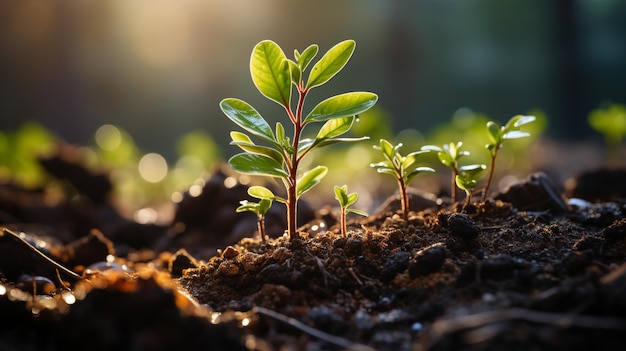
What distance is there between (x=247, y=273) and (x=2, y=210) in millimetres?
2194

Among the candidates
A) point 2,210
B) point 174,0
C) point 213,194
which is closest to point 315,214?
point 213,194

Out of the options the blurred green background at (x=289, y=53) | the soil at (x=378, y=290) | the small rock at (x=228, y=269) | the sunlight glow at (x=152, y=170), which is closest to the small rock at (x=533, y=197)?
the soil at (x=378, y=290)

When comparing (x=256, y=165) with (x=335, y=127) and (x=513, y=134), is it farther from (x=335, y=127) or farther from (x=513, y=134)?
(x=513, y=134)

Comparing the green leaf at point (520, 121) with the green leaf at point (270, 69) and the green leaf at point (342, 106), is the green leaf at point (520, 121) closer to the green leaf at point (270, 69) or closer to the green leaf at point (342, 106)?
the green leaf at point (342, 106)

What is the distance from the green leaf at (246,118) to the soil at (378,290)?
0.91 feet

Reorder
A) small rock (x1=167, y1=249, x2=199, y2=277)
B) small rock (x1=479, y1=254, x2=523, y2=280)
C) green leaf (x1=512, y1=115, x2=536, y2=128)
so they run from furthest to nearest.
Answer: small rock (x1=167, y1=249, x2=199, y2=277) → green leaf (x1=512, y1=115, x2=536, y2=128) → small rock (x1=479, y1=254, x2=523, y2=280)

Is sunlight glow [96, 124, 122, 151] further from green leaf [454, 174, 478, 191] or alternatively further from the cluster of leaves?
green leaf [454, 174, 478, 191]

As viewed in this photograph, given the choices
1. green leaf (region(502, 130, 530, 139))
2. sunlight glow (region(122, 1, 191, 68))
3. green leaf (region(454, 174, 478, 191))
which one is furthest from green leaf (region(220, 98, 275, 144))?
sunlight glow (region(122, 1, 191, 68))

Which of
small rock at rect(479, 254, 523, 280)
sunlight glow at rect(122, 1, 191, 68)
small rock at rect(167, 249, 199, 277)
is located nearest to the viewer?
small rock at rect(479, 254, 523, 280)

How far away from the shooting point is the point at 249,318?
106 cm

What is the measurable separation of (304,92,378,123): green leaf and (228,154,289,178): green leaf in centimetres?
13

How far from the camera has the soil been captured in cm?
88

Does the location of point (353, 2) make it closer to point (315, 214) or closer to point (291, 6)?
point (291, 6)

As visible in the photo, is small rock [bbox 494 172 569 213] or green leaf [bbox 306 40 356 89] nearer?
green leaf [bbox 306 40 356 89]
